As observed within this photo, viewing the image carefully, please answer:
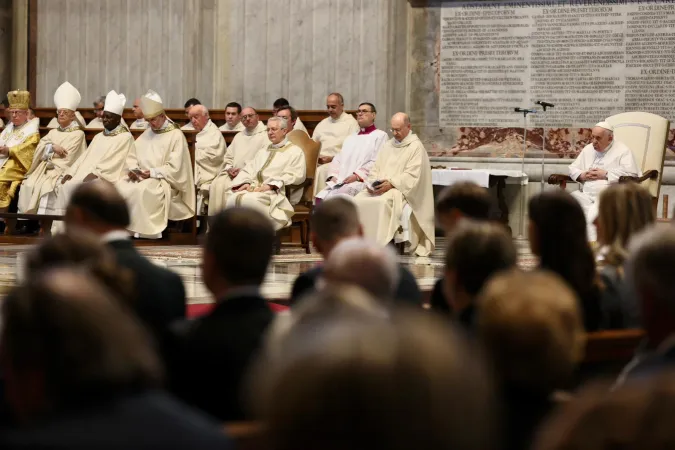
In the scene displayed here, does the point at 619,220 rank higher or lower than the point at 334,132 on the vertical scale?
lower

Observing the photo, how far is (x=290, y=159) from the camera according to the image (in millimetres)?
11719

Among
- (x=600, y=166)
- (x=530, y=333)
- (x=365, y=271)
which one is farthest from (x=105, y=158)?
(x=530, y=333)

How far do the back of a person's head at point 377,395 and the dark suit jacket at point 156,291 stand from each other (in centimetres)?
259

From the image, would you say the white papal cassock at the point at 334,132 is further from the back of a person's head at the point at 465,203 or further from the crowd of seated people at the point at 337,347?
the crowd of seated people at the point at 337,347

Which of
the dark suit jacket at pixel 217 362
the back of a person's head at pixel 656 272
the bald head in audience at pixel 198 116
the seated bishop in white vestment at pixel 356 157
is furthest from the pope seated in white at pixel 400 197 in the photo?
the back of a person's head at pixel 656 272

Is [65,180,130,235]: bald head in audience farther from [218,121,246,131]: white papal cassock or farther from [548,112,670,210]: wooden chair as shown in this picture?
[218,121,246,131]: white papal cassock

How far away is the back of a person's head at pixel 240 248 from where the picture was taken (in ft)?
9.62

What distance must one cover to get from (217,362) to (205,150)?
10.6m

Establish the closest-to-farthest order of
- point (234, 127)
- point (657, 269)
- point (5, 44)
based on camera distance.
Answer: point (657, 269)
point (234, 127)
point (5, 44)

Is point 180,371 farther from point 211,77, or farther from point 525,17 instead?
point 211,77

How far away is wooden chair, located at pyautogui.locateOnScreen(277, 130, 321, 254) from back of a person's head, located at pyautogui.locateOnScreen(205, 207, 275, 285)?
333 inches

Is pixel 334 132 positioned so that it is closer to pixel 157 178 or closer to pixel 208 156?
pixel 208 156

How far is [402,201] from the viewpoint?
1132 cm

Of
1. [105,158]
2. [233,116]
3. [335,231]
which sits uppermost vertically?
[233,116]
